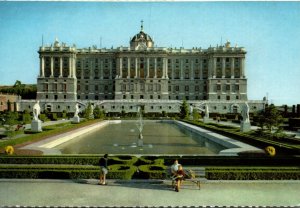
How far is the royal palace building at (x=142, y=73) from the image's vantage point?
94062mm

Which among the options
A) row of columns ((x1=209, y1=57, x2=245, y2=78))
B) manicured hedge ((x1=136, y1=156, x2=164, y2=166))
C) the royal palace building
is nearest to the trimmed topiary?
manicured hedge ((x1=136, y1=156, x2=164, y2=166))

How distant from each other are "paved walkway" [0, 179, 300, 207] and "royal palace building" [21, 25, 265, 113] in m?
76.9

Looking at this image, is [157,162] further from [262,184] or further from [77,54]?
[77,54]

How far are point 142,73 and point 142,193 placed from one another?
276 feet

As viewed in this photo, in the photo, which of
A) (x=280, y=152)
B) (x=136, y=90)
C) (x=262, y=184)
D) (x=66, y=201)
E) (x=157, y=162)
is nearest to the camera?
(x=66, y=201)

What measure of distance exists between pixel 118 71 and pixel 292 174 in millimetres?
82796

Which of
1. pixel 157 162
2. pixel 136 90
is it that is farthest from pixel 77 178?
pixel 136 90

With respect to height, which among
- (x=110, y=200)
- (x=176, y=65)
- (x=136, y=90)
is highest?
(x=176, y=65)

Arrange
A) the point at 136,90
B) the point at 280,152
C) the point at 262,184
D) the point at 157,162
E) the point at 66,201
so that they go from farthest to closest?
the point at 136,90
the point at 280,152
the point at 157,162
the point at 262,184
the point at 66,201

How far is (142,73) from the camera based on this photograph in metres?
96.4

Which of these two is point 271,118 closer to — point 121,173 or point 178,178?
point 178,178

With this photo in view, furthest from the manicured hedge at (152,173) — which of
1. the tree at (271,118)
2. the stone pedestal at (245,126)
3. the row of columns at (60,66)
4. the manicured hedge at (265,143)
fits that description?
the row of columns at (60,66)

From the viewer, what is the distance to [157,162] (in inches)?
656

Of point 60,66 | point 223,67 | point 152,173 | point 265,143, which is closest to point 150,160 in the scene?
point 152,173
